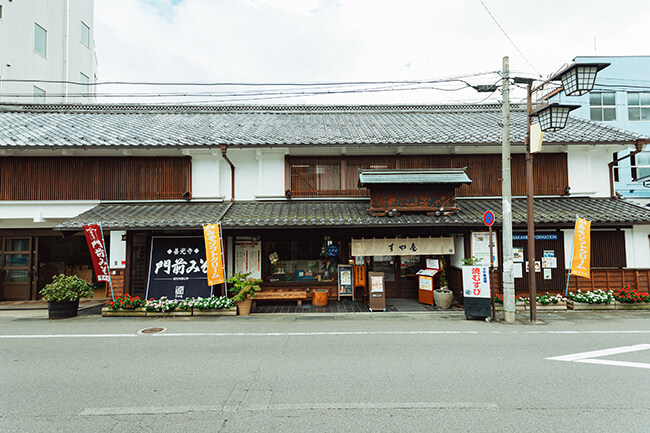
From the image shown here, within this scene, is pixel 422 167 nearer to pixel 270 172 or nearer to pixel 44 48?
pixel 270 172

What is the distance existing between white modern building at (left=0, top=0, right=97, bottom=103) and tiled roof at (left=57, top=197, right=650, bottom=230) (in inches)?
426

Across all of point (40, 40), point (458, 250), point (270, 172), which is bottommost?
point (458, 250)

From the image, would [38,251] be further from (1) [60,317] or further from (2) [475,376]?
(2) [475,376]

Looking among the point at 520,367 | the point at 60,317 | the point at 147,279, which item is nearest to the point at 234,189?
the point at 147,279

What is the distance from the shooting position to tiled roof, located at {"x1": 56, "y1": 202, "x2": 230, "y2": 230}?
11.1 m

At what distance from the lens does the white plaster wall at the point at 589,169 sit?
13.6m

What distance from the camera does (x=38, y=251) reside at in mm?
13781

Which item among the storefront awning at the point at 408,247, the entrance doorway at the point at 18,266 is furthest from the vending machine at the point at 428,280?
the entrance doorway at the point at 18,266

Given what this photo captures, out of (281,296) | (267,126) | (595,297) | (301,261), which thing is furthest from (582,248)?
(267,126)

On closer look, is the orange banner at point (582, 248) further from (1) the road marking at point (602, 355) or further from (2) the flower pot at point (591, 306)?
(1) the road marking at point (602, 355)

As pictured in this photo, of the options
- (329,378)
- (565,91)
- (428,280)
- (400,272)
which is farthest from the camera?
(400,272)

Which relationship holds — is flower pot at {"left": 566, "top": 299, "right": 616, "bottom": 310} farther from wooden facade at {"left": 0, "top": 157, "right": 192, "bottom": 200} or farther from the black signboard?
wooden facade at {"left": 0, "top": 157, "right": 192, "bottom": 200}

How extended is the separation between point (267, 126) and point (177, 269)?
7474mm

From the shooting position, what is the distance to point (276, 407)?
4.79m
